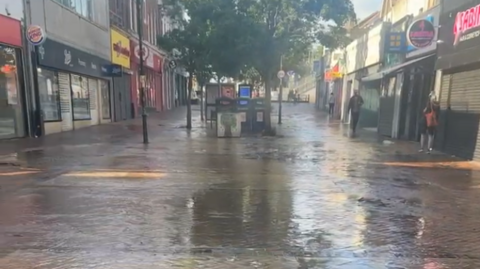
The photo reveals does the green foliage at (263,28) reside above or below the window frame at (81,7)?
below

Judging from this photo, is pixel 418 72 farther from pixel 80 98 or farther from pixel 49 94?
pixel 80 98

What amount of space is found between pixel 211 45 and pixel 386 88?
800cm

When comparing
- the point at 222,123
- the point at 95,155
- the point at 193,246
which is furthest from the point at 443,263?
the point at 222,123

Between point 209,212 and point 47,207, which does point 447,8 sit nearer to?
point 209,212

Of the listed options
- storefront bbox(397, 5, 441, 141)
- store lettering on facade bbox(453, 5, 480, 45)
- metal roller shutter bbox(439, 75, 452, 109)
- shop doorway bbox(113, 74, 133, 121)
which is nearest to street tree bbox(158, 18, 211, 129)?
shop doorway bbox(113, 74, 133, 121)

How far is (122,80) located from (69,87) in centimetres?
761

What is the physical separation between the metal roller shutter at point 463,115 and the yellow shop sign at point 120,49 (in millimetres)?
A: 19236

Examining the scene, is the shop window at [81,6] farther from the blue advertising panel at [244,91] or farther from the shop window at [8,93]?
the blue advertising panel at [244,91]

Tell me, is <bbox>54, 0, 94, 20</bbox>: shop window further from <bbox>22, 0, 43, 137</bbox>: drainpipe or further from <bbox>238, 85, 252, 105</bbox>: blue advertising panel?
<bbox>238, 85, 252, 105</bbox>: blue advertising panel

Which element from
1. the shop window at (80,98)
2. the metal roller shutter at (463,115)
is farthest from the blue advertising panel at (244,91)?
the metal roller shutter at (463,115)

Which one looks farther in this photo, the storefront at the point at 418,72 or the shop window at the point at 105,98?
the shop window at the point at 105,98

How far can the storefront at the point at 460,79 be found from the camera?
10648mm

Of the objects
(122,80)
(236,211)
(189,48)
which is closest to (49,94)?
(189,48)

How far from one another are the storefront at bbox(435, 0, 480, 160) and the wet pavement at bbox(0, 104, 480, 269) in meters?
0.83
